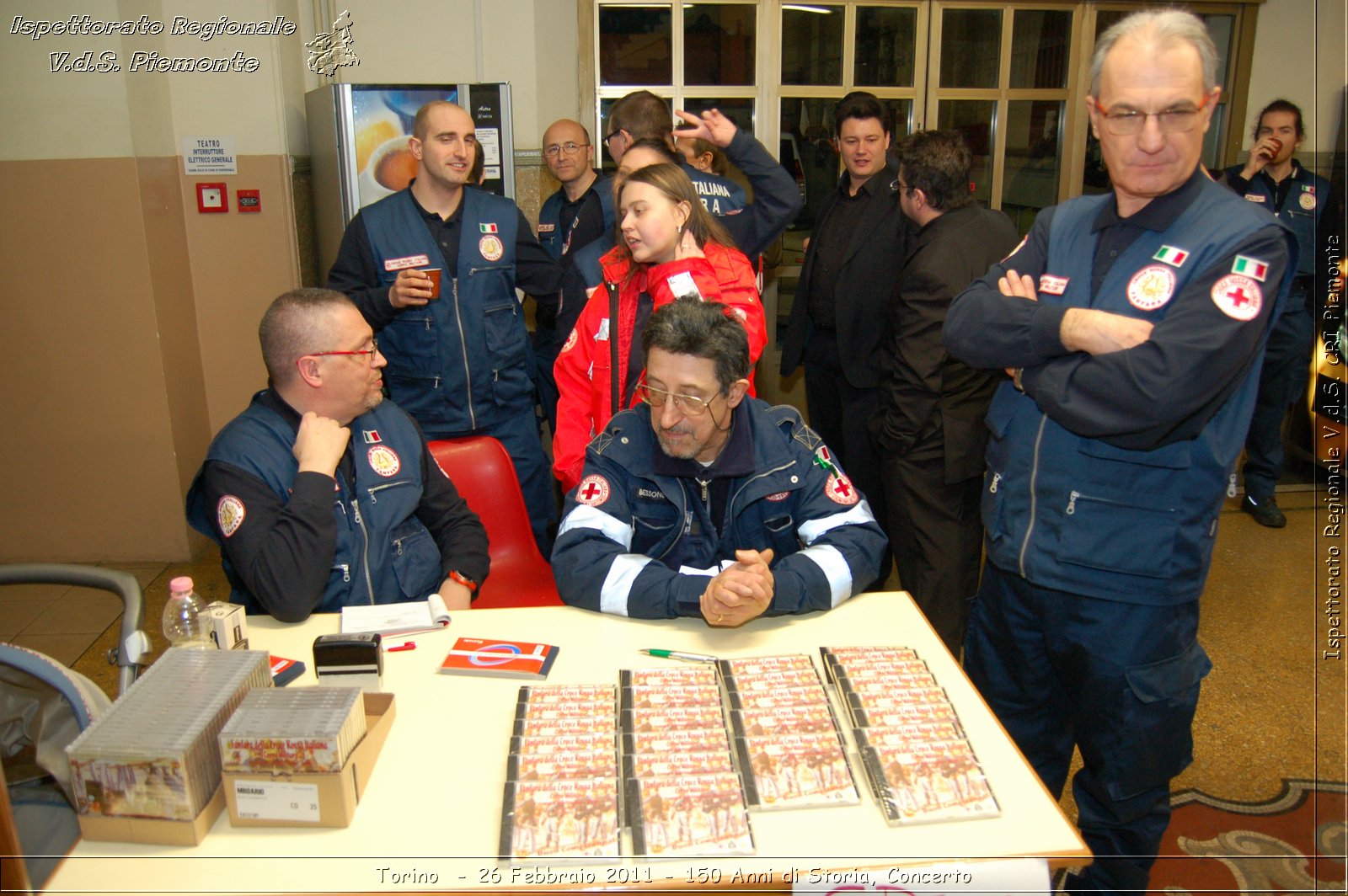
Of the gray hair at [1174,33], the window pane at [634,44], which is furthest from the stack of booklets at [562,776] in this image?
the window pane at [634,44]

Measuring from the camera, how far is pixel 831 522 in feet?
6.83

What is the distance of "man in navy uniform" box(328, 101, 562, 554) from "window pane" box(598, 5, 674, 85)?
1.89 metres

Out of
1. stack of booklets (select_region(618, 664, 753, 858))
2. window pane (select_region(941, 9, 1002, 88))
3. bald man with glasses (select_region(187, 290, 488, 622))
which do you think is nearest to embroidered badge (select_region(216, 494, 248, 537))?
bald man with glasses (select_region(187, 290, 488, 622))

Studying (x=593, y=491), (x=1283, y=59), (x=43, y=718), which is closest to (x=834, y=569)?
(x=593, y=491)

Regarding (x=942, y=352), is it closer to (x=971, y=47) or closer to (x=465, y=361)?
(x=465, y=361)

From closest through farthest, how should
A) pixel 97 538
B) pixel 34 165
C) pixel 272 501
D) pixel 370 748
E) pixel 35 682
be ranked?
pixel 370 748 → pixel 35 682 → pixel 272 501 → pixel 34 165 → pixel 97 538

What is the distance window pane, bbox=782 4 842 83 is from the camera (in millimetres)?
5023

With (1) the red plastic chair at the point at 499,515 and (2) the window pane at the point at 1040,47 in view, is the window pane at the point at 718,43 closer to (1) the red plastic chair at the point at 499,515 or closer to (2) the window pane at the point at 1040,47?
(2) the window pane at the point at 1040,47

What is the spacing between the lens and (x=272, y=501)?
204cm

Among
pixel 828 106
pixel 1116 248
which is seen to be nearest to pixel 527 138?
pixel 828 106

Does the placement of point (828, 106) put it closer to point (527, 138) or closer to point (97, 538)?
point (527, 138)

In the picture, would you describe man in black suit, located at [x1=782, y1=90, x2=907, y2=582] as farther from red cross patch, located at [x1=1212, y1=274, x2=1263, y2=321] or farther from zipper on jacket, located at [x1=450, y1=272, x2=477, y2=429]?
red cross patch, located at [x1=1212, y1=274, x2=1263, y2=321]

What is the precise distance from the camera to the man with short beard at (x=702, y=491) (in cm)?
196

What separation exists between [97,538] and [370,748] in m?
3.64
